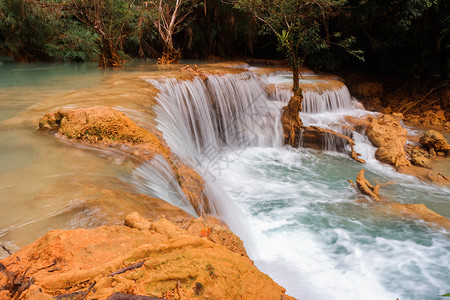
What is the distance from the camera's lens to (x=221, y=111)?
916 cm

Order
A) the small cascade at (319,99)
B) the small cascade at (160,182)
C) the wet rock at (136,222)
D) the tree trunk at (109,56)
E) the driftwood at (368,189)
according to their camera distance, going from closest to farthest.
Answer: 1. the wet rock at (136,222)
2. the small cascade at (160,182)
3. the driftwood at (368,189)
4. the small cascade at (319,99)
5. the tree trunk at (109,56)

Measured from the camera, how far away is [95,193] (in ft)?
8.52

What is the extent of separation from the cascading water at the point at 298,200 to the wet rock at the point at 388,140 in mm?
272

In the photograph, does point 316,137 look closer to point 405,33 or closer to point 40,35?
point 405,33

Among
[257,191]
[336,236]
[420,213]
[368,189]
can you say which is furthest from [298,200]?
[420,213]

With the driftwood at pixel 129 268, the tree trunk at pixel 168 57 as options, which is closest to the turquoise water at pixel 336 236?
the driftwood at pixel 129 268

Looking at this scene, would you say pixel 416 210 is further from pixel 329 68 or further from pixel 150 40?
pixel 150 40

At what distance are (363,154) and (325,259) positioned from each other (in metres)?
5.25

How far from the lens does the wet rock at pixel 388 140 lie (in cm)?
815

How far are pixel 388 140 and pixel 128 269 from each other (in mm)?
8642

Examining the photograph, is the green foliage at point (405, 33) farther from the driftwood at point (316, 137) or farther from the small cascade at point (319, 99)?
the driftwood at point (316, 137)

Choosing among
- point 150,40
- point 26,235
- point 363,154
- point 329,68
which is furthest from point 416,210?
point 150,40

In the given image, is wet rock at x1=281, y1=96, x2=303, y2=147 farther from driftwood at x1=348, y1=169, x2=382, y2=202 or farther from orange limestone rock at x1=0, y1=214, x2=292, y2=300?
orange limestone rock at x1=0, y1=214, x2=292, y2=300

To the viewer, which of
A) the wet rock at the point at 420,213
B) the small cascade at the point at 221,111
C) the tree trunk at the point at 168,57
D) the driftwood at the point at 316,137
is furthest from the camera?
the tree trunk at the point at 168,57
